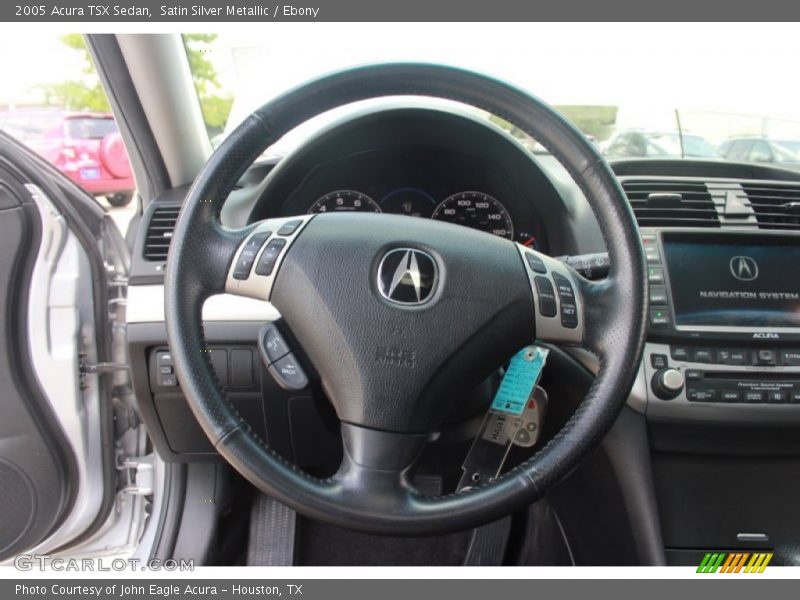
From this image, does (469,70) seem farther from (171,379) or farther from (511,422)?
(171,379)

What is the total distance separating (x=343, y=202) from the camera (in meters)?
1.53

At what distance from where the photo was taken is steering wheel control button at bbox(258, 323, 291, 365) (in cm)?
100

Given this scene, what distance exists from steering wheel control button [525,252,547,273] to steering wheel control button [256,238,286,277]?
40 centimetres

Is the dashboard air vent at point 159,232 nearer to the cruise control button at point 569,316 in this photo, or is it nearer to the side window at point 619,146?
the cruise control button at point 569,316

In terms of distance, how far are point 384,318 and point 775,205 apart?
1.07 m

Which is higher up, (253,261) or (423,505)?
(253,261)

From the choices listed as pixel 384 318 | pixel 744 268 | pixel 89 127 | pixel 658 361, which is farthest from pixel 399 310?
pixel 89 127

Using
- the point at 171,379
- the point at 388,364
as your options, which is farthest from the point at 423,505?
the point at 171,379

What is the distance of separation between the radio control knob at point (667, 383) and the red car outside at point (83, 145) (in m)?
1.35

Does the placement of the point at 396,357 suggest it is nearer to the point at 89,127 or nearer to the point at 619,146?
the point at 619,146

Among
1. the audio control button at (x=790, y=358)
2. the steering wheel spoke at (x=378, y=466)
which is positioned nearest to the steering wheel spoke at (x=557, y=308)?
the steering wheel spoke at (x=378, y=466)

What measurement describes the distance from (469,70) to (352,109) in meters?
0.50

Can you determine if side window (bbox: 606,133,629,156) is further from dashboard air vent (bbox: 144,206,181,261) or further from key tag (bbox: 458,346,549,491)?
dashboard air vent (bbox: 144,206,181,261)

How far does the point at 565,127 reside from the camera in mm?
942
